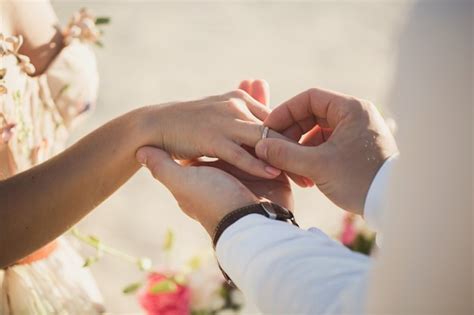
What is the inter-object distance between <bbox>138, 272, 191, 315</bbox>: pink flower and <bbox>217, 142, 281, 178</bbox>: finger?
1.69 ft

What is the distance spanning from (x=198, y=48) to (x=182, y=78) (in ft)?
1.00

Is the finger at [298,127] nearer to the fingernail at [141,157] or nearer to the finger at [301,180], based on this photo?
the finger at [301,180]

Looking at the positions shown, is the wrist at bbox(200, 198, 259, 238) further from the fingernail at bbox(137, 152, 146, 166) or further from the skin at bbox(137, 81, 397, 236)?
the fingernail at bbox(137, 152, 146, 166)

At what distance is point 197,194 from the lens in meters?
0.90

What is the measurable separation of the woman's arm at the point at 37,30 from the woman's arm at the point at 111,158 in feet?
0.65

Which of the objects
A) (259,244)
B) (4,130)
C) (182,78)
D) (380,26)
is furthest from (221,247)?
(380,26)

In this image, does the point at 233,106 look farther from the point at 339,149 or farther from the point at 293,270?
the point at 293,270

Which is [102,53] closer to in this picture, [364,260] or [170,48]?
[170,48]

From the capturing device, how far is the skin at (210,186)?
2.80ft

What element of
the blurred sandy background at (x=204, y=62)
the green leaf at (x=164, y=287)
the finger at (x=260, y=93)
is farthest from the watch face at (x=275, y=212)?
the blurred sandy background at (x=204, y=62)

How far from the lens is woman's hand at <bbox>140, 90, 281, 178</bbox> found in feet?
3.38

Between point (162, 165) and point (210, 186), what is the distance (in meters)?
0.12

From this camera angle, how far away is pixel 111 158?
105 cm

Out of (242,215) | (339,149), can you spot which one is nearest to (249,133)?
(339,149)
